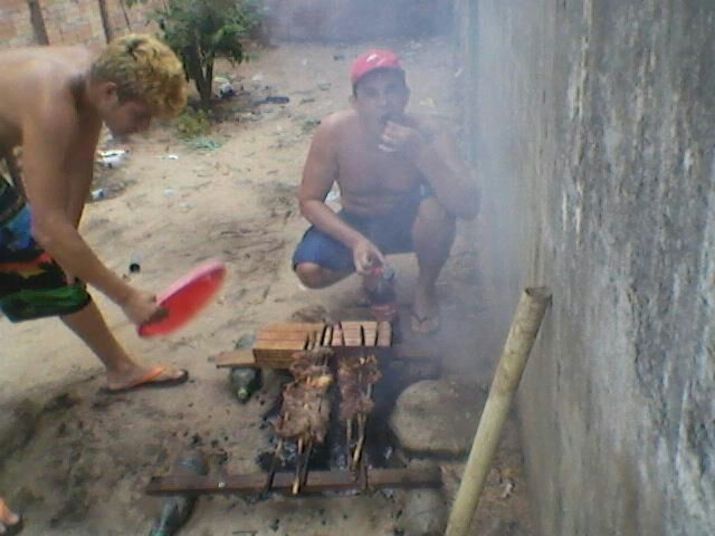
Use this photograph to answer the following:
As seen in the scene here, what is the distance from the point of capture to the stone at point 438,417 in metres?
2.89

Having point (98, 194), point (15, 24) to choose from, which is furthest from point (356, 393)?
point (15, 24)

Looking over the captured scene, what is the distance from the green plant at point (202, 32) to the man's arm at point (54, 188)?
5730mm

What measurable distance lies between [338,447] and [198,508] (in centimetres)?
A: 61

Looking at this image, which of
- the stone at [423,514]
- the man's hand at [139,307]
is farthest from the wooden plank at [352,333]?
the man's hand at [139,307]

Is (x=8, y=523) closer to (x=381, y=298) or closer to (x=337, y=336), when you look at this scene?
(x=337, y=336)

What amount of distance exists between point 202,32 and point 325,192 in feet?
16.6

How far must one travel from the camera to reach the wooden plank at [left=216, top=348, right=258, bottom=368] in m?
3.37

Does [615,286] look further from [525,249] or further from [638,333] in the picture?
[525,249]

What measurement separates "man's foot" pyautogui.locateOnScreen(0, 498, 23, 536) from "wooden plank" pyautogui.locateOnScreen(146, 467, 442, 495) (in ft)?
1.70

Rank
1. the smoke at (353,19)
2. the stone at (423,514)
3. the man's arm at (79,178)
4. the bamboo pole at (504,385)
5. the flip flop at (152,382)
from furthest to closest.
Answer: the smoke at (353,19) → the flip flop at (152,382) → the man's arm at (79,178) → the stone at (423,514) → the bamboo pole at (504,385)

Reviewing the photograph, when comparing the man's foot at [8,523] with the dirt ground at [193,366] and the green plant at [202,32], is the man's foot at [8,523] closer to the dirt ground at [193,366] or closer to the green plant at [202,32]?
the dirt ground at [193,366]

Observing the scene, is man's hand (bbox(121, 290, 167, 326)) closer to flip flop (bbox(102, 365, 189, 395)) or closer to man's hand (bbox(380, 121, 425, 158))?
flip flop (bbox(102, 365, 189, 395))

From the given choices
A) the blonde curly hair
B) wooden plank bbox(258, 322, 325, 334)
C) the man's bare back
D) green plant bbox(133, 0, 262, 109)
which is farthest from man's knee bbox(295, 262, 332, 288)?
green plant bbox(133, 0, 262, 109)

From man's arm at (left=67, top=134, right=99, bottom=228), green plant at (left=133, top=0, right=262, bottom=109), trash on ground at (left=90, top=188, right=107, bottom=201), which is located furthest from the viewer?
green plant at (left=133, top=0, right=262, bottom=109)
